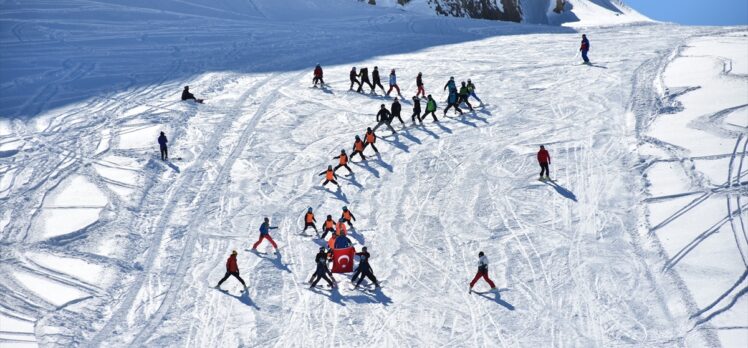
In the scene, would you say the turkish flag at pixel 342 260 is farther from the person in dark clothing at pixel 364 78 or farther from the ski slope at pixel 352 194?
the person in dark clothing at pixel 364 78

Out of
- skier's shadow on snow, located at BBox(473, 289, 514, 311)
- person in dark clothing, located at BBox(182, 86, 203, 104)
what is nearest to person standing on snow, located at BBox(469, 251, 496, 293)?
skier's shadow on snow, located at BBox(473, 289, 514, 311)

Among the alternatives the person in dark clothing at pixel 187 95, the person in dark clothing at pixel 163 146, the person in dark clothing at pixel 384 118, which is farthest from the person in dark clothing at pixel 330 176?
the person in dark clothing at pixel 187 95

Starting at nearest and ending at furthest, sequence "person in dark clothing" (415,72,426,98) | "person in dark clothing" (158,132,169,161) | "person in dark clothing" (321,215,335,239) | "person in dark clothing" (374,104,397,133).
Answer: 1. "person in dark clothing" (321,215,335,239)
2. "person in dark clothing" (158,132,169,161)
3. "person in dark clothing" (374,104,397,133)
4. "person in dark clothing" (415,72,426,98)

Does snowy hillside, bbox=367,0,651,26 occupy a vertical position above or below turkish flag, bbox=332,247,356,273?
above

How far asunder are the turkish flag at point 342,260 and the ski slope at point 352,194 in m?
0.23

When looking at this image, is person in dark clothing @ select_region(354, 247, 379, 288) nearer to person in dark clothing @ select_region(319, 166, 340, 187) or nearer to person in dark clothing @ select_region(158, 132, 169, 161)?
person in dark clothing @ select_region(319, 166, 340, 187)

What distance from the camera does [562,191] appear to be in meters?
23.6

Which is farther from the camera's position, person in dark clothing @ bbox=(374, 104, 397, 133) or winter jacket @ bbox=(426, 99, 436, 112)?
winter jacket @ bbox=(426, 99, 436, 112)

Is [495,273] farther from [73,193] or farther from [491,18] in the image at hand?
[491,18]

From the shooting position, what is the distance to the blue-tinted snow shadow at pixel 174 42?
34.3 meters

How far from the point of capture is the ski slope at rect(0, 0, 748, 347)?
17562mm

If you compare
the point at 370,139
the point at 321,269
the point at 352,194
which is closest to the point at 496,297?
the point at 321,269

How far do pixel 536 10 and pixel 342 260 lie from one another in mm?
46188

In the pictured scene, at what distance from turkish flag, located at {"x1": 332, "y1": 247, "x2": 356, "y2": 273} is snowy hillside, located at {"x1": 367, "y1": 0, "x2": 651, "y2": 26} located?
3408 cm
